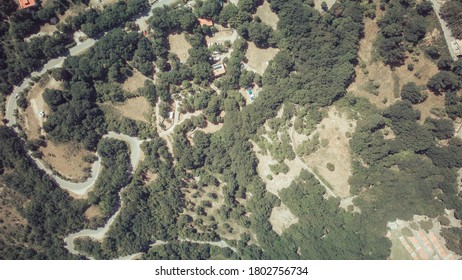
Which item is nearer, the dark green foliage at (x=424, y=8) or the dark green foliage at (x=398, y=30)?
the dark green foliage at (x=424, y=8)

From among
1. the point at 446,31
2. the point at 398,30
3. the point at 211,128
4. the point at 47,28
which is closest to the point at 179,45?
the point at 211,128

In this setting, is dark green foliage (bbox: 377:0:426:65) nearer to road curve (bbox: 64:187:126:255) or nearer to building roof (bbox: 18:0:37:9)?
road curve (bbox: 64:187:126:255)

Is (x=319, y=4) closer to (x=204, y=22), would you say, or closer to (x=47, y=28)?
(x=204, y=22)

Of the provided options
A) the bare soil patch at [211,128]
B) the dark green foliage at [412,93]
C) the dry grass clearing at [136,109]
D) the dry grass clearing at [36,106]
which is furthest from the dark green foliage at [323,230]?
the dry grass clearing at [36,106]

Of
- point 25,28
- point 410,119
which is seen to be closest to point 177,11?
point 25,28

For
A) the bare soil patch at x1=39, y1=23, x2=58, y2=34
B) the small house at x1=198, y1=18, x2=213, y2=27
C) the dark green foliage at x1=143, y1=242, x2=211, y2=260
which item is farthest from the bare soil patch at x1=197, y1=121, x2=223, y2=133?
the bare soil patch at x1=39, y1=23, x2=58, y2=34

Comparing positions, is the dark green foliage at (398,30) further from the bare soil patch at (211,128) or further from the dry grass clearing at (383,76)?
the bare soil patch at (211,128)
